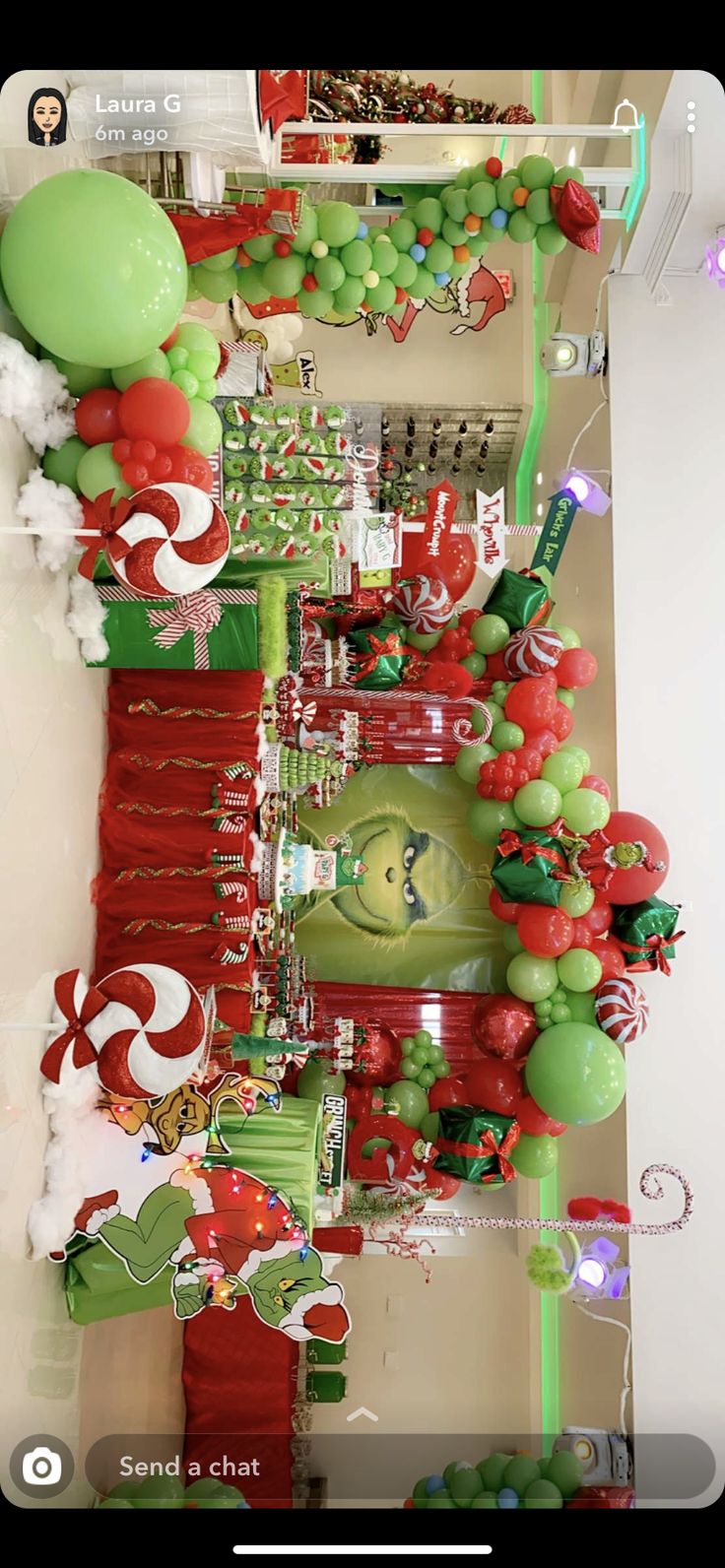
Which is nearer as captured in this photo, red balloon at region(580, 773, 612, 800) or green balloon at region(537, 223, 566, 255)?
green balloon at region(537, 223, 566, 255)

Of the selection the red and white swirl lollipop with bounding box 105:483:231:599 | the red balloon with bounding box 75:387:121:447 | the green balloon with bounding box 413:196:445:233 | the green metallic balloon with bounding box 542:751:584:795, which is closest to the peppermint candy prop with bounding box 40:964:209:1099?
the red and white swirl lollipop with bounding box 105:483:231:599

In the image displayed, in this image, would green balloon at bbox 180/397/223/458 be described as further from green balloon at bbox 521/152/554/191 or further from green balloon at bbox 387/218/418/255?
green balloon at bbox 521/152/554/191

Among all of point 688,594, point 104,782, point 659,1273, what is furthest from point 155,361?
point 659,1273

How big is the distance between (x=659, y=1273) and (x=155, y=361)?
3.17 metres

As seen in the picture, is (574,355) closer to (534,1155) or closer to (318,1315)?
(534,1155)

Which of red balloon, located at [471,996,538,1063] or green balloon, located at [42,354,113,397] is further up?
green balloon, located at [42,354,113,397]

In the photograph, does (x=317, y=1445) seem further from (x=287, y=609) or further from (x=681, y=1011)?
(x=287, y=609)

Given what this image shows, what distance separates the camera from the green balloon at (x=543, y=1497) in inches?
114

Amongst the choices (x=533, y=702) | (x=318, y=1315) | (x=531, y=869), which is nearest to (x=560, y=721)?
(x=533, y=702)

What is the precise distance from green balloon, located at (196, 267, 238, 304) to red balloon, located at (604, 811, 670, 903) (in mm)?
2075

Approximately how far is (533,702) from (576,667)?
212 millimetres

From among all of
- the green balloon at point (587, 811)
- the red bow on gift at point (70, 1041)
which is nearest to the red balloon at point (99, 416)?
the red bow on gift at point (70, 1041)

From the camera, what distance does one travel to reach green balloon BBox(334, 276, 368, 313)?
10.3ft

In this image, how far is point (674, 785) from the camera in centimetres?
370
